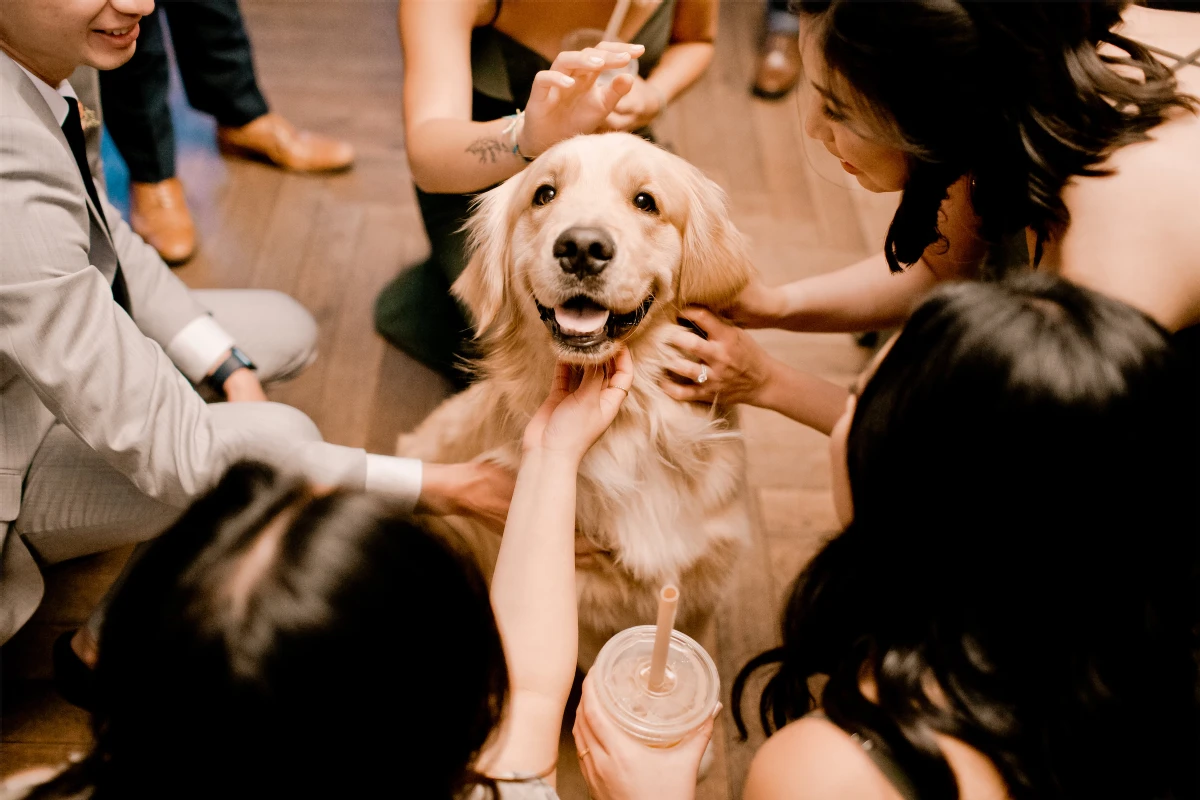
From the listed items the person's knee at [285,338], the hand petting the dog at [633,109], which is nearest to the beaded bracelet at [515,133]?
the hand petting the dog at [633,109]

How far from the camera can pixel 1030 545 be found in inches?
28.1

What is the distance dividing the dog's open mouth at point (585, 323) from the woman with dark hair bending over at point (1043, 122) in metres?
0.41

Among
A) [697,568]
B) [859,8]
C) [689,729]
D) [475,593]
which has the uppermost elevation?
[859,8]

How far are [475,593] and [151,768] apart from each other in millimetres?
271

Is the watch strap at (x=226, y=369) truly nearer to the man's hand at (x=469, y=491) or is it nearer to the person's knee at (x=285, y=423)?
the person's knee at (x=285, y=423)

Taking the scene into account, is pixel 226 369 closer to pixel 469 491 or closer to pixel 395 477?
pixel 395 477

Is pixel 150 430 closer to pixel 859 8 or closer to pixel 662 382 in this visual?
pixel 662 382

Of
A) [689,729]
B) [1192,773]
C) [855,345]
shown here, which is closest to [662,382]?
[689,729]

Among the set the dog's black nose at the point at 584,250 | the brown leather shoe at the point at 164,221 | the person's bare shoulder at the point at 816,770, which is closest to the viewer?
the person's bare shoulder at the point at 816,770

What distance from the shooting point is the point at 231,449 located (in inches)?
48.4

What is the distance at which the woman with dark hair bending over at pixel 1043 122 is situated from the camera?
36.4 inches

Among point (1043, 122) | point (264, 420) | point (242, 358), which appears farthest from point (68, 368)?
point (1043, 122)

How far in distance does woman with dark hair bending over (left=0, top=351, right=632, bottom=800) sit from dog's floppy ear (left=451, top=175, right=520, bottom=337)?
26.6 inches

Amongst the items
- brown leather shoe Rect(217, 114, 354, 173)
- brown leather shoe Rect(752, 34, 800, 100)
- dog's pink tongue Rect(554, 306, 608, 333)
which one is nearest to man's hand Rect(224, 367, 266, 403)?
dog's pink tongue Rect(554, 306, 608, 333)
